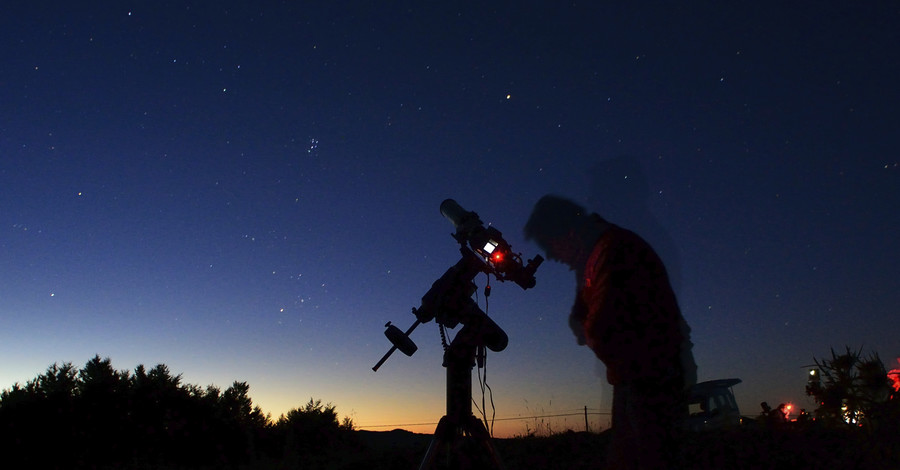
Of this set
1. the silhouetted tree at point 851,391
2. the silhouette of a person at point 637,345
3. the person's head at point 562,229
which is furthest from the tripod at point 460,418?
the silhouetted tree at point 851,391

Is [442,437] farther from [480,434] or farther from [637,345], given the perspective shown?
[637,345]

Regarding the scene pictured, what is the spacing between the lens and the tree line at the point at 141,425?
9156 mm

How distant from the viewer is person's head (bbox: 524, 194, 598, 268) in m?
2.96

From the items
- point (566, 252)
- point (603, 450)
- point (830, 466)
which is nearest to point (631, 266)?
point (566, 252)

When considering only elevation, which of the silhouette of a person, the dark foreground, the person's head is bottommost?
the dark foreground

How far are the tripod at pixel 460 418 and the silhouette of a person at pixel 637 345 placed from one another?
33.1 inches

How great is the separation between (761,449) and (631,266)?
293cm

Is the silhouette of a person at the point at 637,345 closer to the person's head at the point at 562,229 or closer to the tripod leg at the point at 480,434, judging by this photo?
the person's head at the point at 562,229

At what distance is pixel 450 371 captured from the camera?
3.19m

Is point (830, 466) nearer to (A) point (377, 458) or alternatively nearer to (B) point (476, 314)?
(B) point (476, 314)

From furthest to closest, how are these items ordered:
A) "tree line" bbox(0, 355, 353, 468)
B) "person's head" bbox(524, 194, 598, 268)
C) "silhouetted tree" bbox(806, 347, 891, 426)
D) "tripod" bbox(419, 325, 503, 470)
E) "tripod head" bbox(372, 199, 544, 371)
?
"tree line" bbox(0, 355, 353, 468), "tripod head" bbox(372, 199, 544, 371), "tripod" bbox(419, 325, 503, 470), "person's head" bbox(524, 194, 598, 268), "silhouetted tree" bbox(806, 347, 891, 426)

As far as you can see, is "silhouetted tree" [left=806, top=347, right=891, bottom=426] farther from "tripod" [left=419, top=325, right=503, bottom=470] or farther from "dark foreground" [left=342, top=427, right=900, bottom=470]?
"tripod" [left=419, top=325, right=503, bottom=470]

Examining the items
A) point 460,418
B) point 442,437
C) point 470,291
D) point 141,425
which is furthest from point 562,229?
point 141,425

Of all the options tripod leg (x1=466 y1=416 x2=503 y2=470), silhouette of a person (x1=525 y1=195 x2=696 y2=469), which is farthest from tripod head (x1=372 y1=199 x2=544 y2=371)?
silhouette of a person (x1=525 y1=195 x2=696 y2=469)
